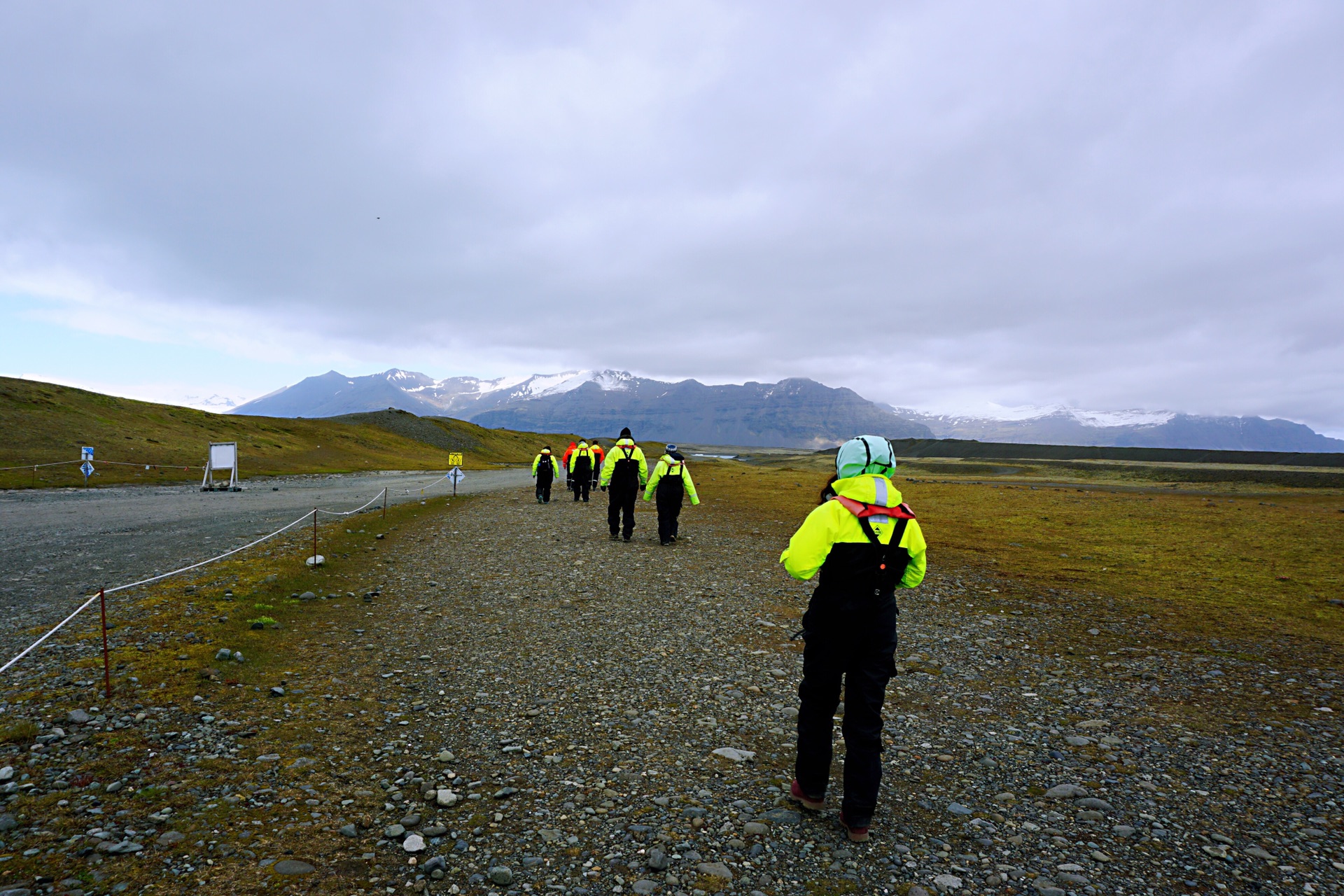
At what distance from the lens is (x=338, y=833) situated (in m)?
5.07

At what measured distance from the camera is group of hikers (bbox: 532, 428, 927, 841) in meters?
5.34

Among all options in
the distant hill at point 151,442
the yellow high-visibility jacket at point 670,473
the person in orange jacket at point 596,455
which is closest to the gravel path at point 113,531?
the person in orange jacket at point 596,455

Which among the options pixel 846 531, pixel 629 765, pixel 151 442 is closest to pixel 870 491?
pixel 846 531

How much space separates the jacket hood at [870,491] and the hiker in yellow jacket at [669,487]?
13.1 metres

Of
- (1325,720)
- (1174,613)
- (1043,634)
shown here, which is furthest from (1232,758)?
(1174,613)

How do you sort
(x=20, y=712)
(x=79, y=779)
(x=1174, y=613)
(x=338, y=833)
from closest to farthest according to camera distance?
1. (x=338, y=833)
2. (x=79, y=779)
3. (x=20, y=712)
4. (x=1174, y=613)

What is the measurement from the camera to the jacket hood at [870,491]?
5.59 metres

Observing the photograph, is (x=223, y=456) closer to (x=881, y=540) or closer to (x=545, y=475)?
(x=545, y=475)

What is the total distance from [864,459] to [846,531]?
0.70 metres

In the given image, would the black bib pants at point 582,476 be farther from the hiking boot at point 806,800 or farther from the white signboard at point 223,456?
the hiking boot at point 806,800

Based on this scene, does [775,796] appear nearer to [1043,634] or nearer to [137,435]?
[1043,634]

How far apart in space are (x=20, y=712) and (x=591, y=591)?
28.6ft

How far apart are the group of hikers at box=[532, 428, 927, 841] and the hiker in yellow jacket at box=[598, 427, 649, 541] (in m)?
13.9

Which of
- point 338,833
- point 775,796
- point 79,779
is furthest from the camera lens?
point 775,796
